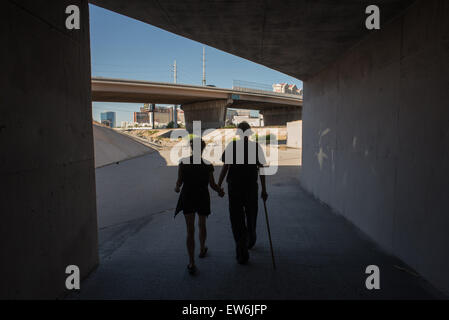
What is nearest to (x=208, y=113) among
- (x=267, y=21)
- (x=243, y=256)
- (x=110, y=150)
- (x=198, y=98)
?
(x=198, y=98)

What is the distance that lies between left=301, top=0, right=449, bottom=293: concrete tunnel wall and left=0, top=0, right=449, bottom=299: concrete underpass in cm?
2

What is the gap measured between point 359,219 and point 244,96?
1759 inches

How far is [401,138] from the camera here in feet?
12.6

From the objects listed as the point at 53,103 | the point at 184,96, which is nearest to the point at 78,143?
the point at 53,103

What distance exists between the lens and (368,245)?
439 cm

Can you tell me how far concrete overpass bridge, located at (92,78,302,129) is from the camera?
37.1m

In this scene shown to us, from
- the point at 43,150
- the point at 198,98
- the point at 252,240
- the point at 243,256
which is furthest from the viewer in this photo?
the point at 198,98

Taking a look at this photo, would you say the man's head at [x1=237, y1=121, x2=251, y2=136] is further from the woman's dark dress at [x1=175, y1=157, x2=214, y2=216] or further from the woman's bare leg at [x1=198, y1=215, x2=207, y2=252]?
the woman's bare leg at [x1=198, y1=215, x2=207, y2=252]

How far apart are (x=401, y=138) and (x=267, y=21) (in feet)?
9.02

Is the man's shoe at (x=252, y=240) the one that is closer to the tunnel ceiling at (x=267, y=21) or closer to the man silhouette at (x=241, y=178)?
the man silhouette at (x=241, y=178)

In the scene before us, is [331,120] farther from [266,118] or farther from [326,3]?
[266,118]

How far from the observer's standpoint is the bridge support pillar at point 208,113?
4919 cm

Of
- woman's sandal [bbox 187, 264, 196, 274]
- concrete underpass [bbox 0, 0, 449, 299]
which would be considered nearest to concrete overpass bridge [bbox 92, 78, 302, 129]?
A: concrete underpass [bbox 0, 0, 449, 299]

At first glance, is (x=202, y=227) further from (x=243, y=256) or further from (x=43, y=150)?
(x=43, y=150)
